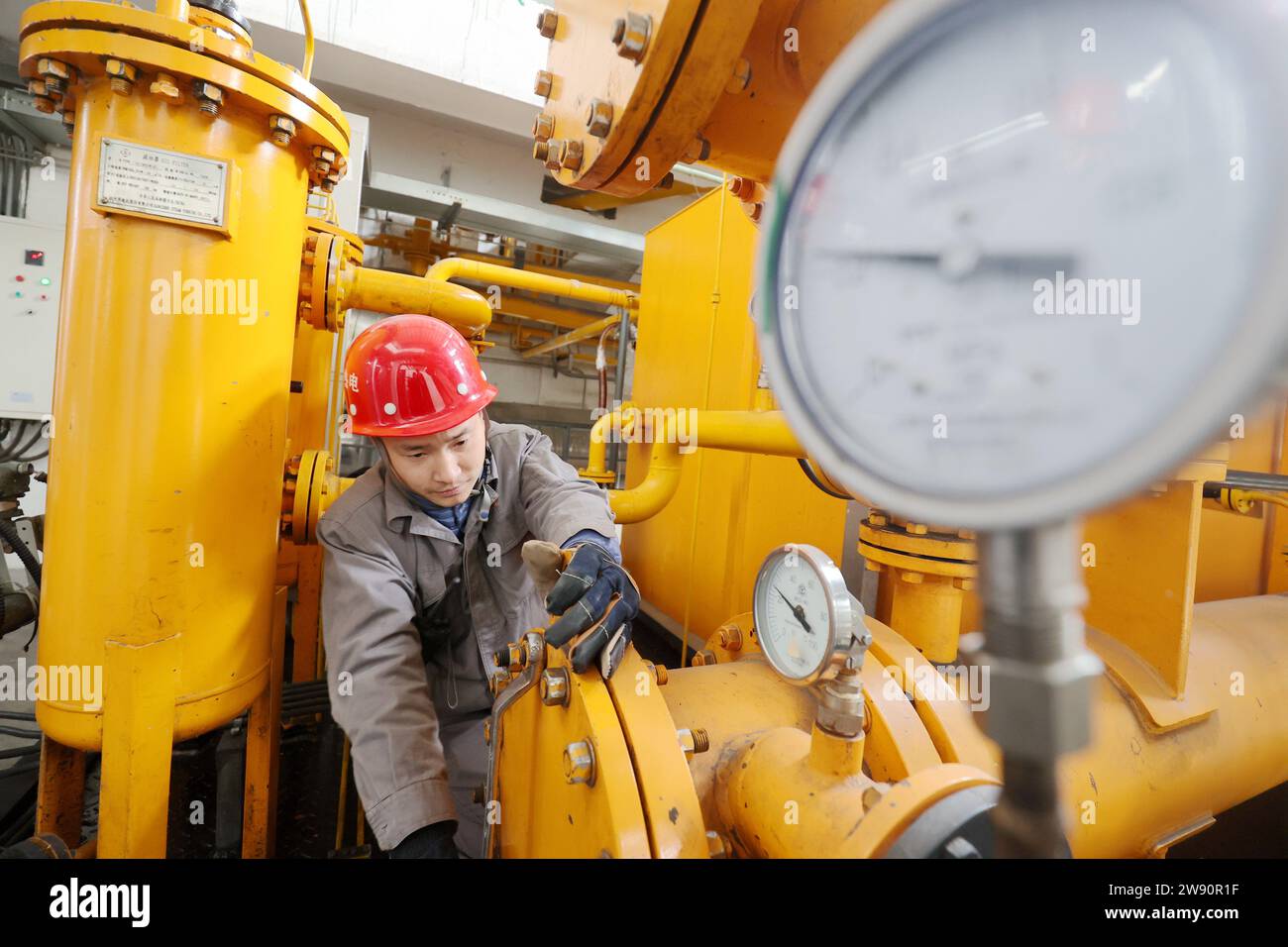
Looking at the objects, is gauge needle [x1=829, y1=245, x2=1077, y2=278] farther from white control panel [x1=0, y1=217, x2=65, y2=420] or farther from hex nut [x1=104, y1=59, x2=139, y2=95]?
white control panel [x1=0, y1=217, x2=65, y2=420]

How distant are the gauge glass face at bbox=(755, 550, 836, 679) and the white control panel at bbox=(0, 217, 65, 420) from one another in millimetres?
3053

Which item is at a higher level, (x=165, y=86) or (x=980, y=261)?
(x=165, y=86)

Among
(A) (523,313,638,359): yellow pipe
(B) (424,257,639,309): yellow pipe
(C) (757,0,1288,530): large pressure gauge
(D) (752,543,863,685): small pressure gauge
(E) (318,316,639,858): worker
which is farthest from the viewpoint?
(A) (523,313,638,359): yellow pipe

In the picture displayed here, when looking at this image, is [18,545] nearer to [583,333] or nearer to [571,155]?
[571,155]

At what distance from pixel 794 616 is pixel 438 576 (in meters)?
0.95

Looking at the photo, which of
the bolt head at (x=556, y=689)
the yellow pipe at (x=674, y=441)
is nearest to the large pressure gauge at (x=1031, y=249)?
the yellow pipe at (x=674, y=441)

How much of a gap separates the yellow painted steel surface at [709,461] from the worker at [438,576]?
1.92ft

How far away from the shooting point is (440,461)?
1.33m

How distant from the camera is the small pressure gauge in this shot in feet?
2.39

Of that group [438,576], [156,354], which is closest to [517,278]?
[438,576]

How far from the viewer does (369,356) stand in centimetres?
133

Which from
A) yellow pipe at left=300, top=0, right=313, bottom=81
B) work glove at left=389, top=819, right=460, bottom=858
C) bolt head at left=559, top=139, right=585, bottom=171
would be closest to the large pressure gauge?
bolt head at left=559, top=139, right=585, bottom=171

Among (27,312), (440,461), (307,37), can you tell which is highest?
(307,37)

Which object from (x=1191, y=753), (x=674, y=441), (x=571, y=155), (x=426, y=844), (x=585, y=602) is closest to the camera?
(x=571, y=155)
